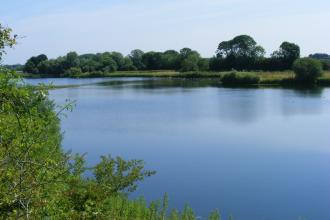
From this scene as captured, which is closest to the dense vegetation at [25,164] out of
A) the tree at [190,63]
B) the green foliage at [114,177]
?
the green foliage at [114,177]

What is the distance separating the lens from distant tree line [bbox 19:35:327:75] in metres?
75.2

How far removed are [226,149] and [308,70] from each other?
40.4 metres

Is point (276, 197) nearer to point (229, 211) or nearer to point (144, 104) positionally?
point (229, 211)

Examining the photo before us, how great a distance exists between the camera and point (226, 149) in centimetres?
2045

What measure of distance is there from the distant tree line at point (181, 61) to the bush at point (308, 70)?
41.5 ft

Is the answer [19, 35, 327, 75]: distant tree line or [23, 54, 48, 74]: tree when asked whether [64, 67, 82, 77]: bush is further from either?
[23, 54, 48, 74]: tree

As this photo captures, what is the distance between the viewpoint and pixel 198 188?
14.7 m

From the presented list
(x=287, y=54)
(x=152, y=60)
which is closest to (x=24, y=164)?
(x=287, y=54)

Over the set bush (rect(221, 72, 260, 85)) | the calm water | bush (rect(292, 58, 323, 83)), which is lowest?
the calm water

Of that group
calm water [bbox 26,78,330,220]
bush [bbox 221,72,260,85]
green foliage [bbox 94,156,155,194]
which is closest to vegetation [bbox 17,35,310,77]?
bush [bbox 221,72,260,85]

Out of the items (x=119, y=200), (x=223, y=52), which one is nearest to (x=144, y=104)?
(x=119, y=200)

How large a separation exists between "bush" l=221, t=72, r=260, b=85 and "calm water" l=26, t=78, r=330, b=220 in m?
22.9

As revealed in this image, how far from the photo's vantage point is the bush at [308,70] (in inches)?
2247

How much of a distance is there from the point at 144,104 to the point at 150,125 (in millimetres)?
11744
